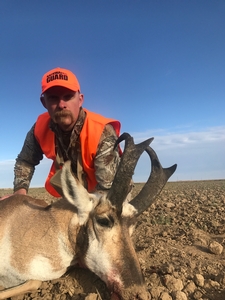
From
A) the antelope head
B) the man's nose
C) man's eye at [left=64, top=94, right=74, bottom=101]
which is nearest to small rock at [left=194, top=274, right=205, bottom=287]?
the antelope head

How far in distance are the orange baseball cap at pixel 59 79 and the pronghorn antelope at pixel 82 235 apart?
1996 millimetres

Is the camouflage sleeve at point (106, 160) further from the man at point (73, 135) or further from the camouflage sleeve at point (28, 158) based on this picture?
the camouflage sleeve at point (28, 158)

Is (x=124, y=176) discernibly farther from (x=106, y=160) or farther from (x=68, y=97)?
(x=68, y=97)

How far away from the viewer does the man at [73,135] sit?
5.61m

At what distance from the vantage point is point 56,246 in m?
4.07

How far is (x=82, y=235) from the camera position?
13.1 ft

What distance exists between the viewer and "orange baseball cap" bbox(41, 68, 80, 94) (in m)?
5.59

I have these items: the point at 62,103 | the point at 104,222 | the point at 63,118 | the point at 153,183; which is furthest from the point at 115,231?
the point at 62,103

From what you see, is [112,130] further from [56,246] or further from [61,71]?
[56,246]

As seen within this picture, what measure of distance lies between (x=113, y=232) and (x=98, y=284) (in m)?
0.78

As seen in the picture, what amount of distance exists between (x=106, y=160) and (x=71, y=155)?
938 mm

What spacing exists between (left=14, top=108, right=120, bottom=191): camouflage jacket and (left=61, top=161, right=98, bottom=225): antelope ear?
1.18 meters

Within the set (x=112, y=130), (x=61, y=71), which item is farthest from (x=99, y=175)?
(x=61, y=71)

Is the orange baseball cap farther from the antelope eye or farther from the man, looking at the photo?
the antelope eye
